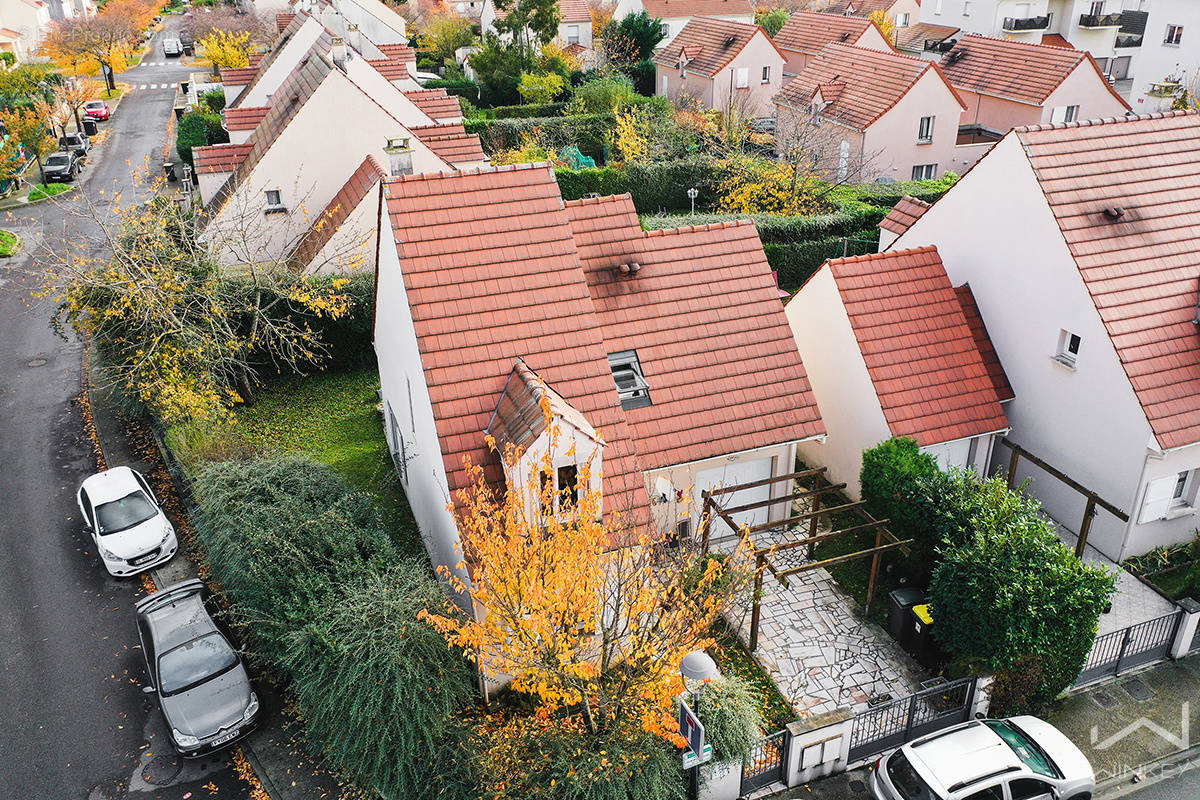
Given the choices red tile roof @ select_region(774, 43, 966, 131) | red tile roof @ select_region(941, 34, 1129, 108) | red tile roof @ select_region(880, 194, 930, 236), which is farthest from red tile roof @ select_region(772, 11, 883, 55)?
red tile roof @ select_region(880, 194, 930, 236)

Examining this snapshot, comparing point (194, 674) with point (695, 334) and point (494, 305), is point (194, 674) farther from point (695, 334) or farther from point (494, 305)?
point (695, 334)

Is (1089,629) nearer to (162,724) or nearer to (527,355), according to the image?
(527,355)

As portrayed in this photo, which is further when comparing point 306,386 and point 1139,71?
point 1139,71

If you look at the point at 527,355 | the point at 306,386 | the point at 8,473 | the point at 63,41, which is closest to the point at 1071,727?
the point at 527,355

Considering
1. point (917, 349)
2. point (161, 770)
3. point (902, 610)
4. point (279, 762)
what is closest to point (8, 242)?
point (161, 770)

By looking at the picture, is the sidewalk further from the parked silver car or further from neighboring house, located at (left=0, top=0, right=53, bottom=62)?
neighboring house, located at (left=0, top=0, right=53, bottom=62)

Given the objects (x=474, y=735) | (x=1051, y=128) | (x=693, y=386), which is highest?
(x=1051, y=128)
